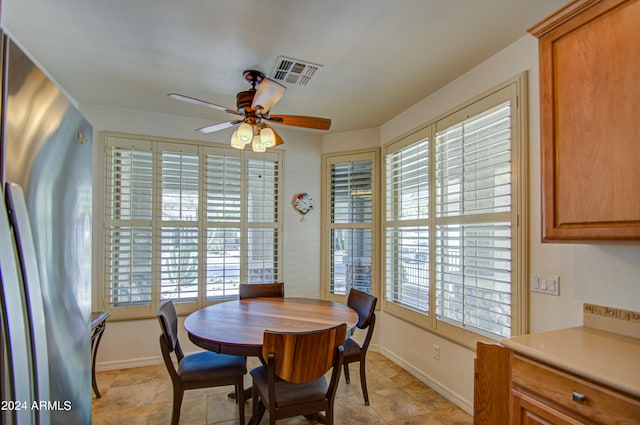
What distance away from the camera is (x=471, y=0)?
172cm

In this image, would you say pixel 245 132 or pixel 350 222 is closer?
pixel 245 132

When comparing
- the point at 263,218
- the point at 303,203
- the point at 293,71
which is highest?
the point at 293,71

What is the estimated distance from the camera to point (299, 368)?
68.1 inches

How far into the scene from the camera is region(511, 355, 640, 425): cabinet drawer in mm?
1060

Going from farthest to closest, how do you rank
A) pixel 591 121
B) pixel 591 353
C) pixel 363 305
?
pixel 363 305 < pixel 591 121 < pixel 591 353

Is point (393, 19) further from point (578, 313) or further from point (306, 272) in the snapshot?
point (306, 272)

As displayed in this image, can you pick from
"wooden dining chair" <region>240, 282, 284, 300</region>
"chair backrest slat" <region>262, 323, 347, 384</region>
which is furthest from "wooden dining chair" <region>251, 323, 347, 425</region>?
"wooden dining chair" <region>240, 282, 284, 300</region>

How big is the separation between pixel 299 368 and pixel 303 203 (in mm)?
2406

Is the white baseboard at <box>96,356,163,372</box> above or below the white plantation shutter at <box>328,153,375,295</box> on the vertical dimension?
below

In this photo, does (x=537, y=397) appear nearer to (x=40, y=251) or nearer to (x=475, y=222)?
(x=475, y=222)

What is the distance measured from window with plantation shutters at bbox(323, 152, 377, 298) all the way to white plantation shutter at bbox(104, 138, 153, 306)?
6.50 ft

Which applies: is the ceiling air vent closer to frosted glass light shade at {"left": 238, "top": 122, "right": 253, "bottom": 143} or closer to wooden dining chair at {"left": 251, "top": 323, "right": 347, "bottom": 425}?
frosted glass light shade at {"left": 238, "top": 122, "right": 253, "bottom": 143}

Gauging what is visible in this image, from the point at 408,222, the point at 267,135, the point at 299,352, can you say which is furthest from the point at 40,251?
the point at 408,222

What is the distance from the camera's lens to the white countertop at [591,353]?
1104 millimetres
